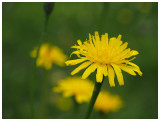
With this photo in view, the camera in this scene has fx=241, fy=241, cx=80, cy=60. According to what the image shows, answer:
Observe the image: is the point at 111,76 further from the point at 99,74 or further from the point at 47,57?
the point at 47,57

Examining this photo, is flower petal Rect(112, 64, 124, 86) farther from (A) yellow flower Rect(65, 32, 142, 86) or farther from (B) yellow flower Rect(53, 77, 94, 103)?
(B) yellow flower Rect(53, 77, 94, 103)

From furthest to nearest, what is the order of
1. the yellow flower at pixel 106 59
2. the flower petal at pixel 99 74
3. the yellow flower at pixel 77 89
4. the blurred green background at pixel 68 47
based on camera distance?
the blurred green background at pixel 68 47
the yellow flower at pixel 77 89
the yellow flower at pixel 106 59
the flower petal at pixel 99 74

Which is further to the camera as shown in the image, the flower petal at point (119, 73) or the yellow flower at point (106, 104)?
the yellow flower at point (106, 104)

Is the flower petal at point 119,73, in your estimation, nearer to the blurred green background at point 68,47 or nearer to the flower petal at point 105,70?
the flower petal at point 105,70

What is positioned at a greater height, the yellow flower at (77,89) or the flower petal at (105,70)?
the flower petal at (105,70)

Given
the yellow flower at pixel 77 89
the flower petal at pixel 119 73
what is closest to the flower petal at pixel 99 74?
the flower petal at pixel 119 73

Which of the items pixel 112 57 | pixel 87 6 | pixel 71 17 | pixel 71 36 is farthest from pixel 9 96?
pixel 87 6
